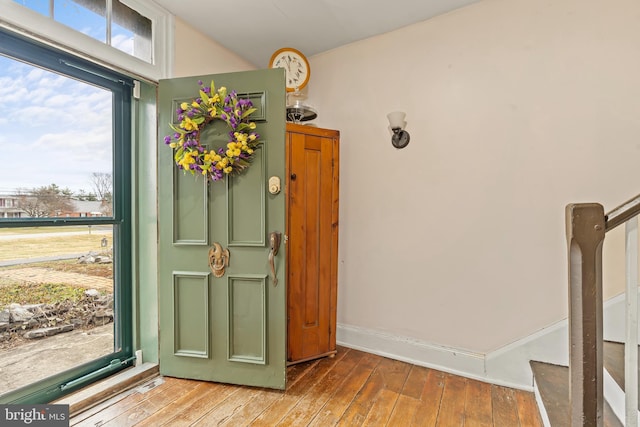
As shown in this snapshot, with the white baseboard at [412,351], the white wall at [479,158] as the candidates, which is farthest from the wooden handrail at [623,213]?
the white baseboard at [412,351]

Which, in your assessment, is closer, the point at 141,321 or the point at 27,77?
the point at 27,77

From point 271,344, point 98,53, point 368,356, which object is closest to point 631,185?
point 368,356

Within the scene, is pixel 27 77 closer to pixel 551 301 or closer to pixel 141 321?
pixel 141 321

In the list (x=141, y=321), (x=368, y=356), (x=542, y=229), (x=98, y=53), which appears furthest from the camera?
(x=368, y=356)

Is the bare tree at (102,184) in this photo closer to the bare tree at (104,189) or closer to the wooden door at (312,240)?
the bare tree at (104,189)

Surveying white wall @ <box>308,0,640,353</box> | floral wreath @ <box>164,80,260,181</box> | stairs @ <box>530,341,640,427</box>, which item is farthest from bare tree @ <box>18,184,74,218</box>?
stairs @ <box>530,341,640,427</box>

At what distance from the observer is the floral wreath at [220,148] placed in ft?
6.38

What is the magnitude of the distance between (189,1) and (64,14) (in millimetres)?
720

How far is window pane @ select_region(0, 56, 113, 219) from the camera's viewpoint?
5.44ft

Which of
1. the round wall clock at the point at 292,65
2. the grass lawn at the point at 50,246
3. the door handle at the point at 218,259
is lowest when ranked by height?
the door handle at the point at 218,259

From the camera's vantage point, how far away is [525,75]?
200cm

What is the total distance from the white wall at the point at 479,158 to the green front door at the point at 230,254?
0.85 m

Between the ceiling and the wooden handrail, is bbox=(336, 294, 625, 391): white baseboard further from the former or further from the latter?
the ceiling

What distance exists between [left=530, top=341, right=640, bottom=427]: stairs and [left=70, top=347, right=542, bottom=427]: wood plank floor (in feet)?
0.65
